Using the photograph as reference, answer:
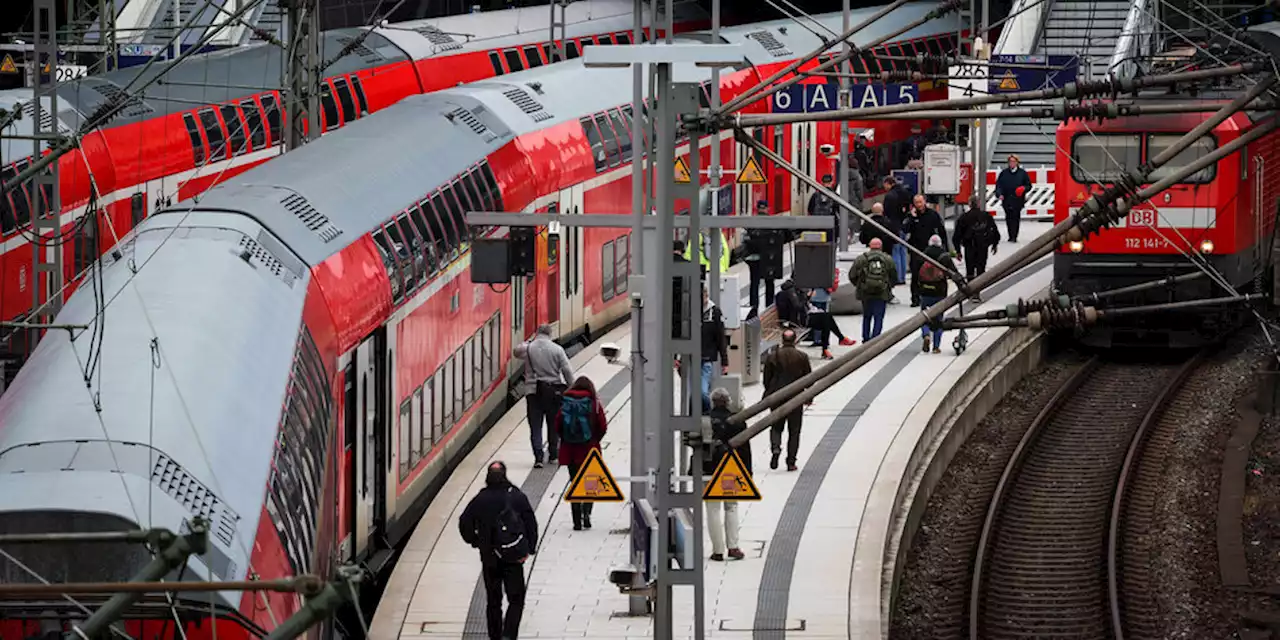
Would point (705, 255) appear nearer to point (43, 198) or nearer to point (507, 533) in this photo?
point (43, 198)

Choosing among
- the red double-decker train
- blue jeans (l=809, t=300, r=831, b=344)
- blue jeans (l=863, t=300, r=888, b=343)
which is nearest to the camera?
the red double-decker train

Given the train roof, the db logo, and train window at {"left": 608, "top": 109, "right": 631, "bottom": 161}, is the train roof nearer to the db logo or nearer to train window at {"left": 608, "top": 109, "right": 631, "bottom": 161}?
train window at {"left": 608, "top": 109, "right": 631, "bottom": 161}

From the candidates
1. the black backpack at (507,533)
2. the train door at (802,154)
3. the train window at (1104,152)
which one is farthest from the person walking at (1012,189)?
the black backpack at (507,533)

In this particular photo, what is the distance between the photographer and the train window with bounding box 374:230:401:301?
774 inches

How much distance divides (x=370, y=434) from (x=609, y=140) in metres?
14.2

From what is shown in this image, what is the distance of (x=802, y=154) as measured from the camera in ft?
141

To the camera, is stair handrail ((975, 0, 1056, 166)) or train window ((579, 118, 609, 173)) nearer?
train window ((579, 118, 609, 173))

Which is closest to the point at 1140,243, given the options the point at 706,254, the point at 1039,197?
the point at 706,254

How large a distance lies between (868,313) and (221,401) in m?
18.5

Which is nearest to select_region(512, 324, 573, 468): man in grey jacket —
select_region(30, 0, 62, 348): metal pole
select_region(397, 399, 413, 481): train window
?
select_region(397, 399, 413, 481): train window

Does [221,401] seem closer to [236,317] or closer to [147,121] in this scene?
[236,317]

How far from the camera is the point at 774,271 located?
2303 centimetres

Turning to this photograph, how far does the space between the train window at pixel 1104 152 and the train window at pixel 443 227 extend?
35.1 ft

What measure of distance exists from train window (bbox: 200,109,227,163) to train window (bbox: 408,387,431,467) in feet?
32.8
